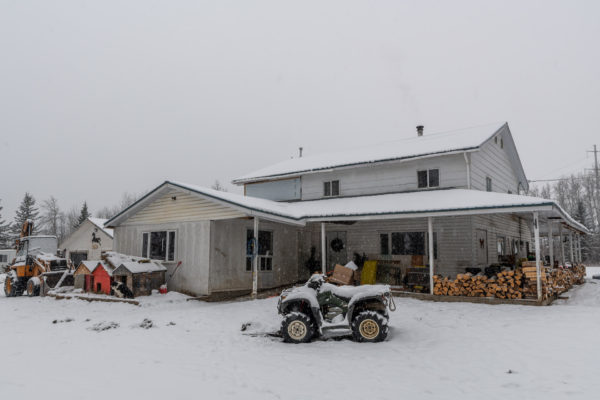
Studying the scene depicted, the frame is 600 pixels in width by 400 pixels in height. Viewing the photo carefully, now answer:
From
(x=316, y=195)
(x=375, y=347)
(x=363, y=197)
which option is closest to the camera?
(x=375, y=347)

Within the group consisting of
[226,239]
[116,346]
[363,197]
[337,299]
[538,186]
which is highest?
[538,186]

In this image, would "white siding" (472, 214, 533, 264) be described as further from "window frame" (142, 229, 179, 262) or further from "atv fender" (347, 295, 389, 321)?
"window frame" (142, 229, 179, 262)

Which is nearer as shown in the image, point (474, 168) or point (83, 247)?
point (474, 168)

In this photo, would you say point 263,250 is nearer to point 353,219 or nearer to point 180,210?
point 180,210

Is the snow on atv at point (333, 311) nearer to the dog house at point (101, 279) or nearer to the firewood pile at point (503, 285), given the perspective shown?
the firewood pile at point (503, 285)

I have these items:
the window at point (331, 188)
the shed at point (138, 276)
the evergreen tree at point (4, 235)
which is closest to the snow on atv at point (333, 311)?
the shed at point (138, 276)

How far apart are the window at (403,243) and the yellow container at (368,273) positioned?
44.9 inches

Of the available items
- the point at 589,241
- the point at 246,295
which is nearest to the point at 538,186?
the point at 589,241

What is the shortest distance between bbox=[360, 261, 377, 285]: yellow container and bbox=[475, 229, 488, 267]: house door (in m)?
3.93

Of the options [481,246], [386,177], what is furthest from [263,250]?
[481,246]

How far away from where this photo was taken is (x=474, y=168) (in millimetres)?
15359

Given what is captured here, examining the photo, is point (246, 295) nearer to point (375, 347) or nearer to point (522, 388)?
point (375, 347)

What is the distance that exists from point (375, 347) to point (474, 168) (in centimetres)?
1057

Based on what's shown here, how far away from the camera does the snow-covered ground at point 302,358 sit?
16.7 feet
